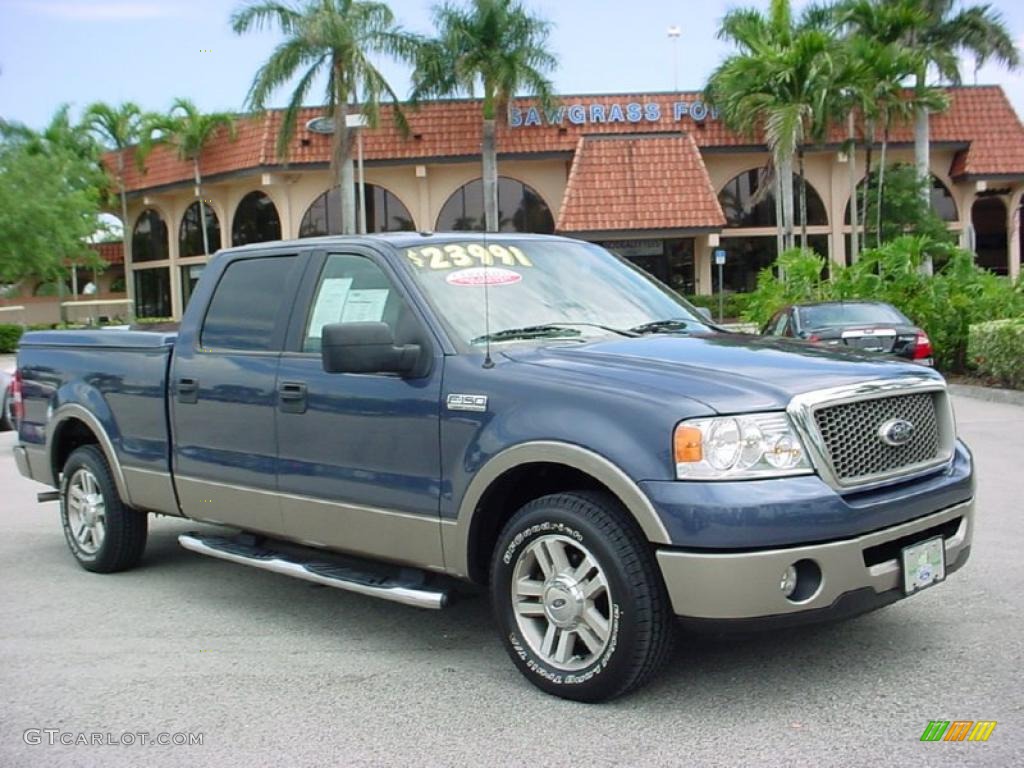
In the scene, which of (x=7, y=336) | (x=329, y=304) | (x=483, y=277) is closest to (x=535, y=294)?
(x=483, y=277)

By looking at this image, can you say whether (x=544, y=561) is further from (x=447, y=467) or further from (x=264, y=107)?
(x=264, y=107)

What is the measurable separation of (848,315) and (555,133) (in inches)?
901

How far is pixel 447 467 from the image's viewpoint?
478cm

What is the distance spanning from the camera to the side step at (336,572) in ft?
16.0

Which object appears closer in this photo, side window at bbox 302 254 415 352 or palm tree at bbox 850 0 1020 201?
side window at bbox 302 254 415 352

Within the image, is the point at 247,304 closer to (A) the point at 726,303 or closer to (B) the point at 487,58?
(B) the point at 487,58

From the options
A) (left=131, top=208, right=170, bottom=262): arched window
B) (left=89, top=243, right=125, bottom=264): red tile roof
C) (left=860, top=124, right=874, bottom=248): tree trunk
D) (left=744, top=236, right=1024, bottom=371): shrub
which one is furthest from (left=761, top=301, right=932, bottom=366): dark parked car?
(left=89, top=243, right=125, bottom=264): red tile roof

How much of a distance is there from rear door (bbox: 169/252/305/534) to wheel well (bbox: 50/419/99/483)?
4.32ft

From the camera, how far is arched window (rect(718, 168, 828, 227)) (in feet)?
129

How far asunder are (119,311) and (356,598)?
42.7m

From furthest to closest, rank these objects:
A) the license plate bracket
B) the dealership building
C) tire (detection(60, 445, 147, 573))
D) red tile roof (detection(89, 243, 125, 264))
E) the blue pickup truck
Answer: red tile roof (detection(89, 243, 125, 264)) → the dealership building → tire (detection(60, 445, 147, 573)) → the license plate bracket → the blue pickup truck

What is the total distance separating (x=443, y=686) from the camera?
4762 millimetres

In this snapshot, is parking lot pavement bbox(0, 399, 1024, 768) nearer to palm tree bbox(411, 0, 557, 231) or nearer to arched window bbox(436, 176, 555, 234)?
palm tree bbox(411, 0, 557, 231)

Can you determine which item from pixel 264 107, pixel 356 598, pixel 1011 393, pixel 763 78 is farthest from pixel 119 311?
pixel 356 598
